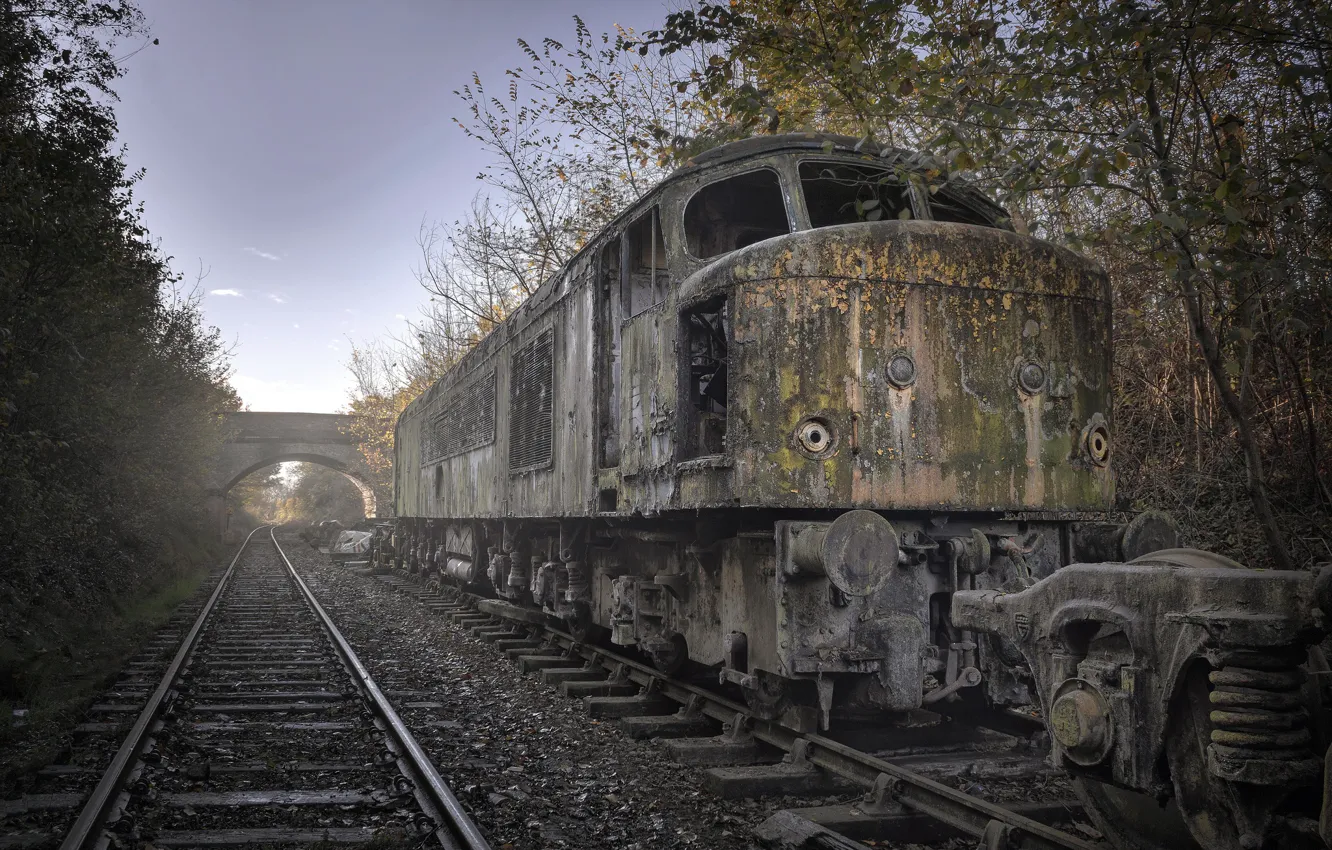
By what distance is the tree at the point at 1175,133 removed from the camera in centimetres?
520

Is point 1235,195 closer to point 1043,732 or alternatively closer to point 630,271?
point 1043,732

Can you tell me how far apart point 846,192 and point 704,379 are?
1.65m

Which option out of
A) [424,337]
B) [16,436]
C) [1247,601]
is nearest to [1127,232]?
[1247,601]

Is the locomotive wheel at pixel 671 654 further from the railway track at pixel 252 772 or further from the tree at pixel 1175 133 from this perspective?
the tree at pixel 1175 133

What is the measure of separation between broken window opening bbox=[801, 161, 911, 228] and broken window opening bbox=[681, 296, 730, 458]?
986mm

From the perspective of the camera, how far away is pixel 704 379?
608 cm

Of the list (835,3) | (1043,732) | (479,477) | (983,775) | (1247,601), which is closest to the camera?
(1247,601)

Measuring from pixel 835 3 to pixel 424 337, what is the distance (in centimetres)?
2681

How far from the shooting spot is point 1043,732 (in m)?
5.45

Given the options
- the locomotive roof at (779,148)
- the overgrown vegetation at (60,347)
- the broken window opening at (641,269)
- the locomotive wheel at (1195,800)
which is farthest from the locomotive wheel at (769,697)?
the overgrown vegetation at (60,347)

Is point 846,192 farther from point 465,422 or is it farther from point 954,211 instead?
point 465,422

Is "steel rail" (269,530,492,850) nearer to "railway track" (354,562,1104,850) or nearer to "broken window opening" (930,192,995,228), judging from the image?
"railway track" (354,562,1104,850)

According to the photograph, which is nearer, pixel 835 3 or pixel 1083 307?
pixel 1083 307

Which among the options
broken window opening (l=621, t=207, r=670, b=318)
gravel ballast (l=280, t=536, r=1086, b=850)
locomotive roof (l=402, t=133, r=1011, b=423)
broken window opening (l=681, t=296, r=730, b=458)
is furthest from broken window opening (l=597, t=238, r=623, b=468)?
gravel ballast (l=280, t=536, r=1086, b=850)
